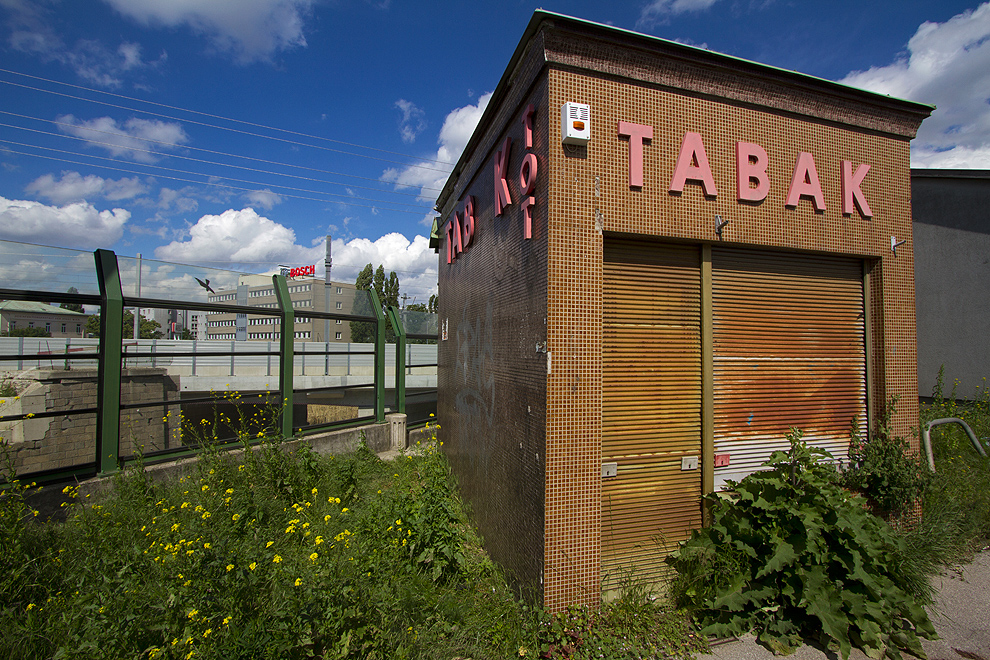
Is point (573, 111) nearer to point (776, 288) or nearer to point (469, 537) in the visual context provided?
point (776, 288)

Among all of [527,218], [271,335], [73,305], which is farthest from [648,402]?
[73,305]

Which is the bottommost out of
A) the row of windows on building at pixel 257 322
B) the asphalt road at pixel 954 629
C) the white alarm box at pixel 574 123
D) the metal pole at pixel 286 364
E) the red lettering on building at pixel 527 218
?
the asphalt road at pixel 954 629

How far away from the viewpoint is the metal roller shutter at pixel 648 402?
387 centimetres

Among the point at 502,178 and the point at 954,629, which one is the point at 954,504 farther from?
the point at 502,178

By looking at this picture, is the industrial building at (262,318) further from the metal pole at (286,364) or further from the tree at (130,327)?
the tree at (130,327)

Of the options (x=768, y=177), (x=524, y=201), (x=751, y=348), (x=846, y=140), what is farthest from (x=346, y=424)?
(x=846, y=140)

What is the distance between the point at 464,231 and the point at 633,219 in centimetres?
302

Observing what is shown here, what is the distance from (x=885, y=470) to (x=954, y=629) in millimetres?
1438

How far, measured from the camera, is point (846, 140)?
461cm

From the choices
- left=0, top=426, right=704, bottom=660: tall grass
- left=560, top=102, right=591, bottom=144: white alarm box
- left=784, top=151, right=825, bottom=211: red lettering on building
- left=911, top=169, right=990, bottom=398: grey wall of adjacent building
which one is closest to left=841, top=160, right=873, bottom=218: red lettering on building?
left=784, top=151, right=825, bottom=211: red lettering on building

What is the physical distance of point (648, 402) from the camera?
13.1 feet

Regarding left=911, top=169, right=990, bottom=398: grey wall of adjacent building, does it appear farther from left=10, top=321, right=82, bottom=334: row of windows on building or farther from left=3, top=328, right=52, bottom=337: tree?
left=3, top=328, right=52, bottom=337: tree

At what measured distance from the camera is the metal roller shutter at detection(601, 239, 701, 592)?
3.87m

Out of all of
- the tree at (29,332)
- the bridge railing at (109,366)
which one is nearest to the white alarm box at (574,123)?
the bridge railing at (109,366)
